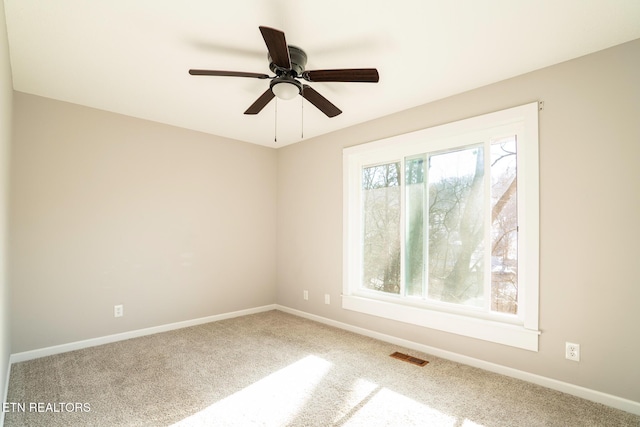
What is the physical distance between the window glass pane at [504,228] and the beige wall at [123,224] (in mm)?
3068

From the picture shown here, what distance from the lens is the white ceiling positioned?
1.86 metres

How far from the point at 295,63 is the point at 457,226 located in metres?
2.08

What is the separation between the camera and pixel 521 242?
2633mm

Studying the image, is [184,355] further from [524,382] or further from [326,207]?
[524,382]

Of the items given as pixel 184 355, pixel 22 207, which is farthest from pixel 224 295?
pixel 22 207

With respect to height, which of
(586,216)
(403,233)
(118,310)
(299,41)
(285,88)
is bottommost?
(118,310)

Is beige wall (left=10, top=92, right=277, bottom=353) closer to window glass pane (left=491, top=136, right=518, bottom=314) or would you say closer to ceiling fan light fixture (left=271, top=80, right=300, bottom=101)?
ceiling fan light fixture (left=271, top=80, right=300, bottom=101)

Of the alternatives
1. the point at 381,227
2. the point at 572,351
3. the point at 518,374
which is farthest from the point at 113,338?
the point at 572,351

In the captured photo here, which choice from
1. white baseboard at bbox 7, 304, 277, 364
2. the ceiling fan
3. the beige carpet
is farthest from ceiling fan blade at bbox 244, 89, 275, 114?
white baseboard at bbox 7, 304, 277, 364

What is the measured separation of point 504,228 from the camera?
279 cm

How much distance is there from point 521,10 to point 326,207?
2762 mm

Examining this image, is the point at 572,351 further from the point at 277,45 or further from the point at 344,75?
the point at 277,45

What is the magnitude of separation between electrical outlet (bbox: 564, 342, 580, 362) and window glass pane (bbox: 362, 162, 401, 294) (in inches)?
60.2

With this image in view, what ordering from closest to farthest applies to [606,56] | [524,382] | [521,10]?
→ [521,10] → [606,56] → [524,382]
